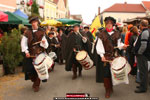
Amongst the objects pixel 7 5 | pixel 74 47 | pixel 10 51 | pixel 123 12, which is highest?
pixel 123 12

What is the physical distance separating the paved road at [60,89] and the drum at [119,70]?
0.62m

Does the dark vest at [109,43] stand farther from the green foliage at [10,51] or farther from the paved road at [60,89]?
the green foliage at [10,51]

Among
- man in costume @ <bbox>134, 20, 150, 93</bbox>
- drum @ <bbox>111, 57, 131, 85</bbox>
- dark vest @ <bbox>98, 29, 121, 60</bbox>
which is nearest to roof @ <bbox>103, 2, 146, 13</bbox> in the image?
man in costume @ <bbox>134, 20, 150, 93</bbox>

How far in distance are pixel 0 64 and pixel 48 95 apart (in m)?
2.95

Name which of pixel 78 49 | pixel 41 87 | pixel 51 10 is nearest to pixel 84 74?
pixel 78 49

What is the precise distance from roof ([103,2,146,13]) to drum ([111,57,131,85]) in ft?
220

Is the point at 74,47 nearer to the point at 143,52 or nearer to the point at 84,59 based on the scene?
the point at 84,59

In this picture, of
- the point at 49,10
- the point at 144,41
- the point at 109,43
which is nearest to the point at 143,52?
the point at 144,41

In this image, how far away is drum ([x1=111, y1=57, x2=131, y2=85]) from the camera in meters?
4.45

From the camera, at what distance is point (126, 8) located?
2793 inches

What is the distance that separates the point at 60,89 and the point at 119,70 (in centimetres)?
203

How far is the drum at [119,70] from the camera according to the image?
4.45m

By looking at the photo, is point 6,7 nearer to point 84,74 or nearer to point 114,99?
point 84,74

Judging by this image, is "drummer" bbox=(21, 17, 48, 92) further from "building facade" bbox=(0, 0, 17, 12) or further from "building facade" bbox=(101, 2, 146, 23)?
"building facade" bbox=(101, 2, 146, 23)
